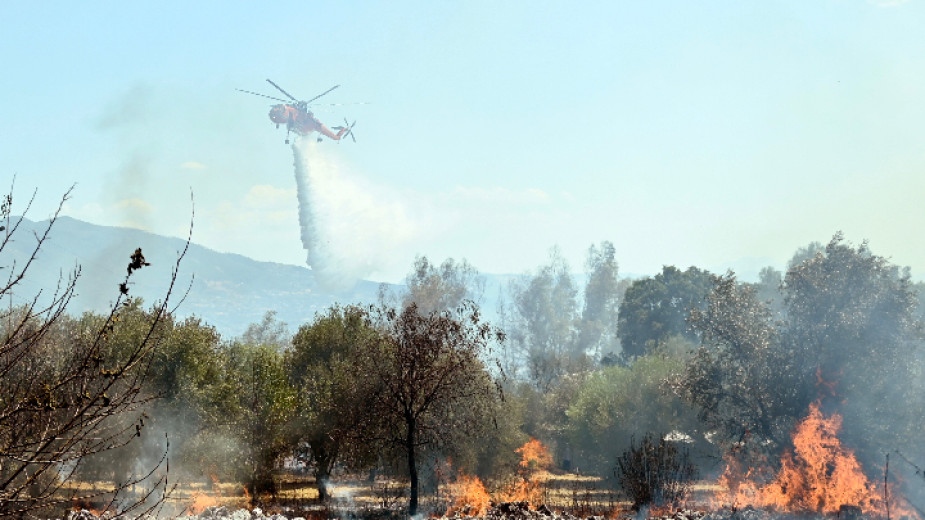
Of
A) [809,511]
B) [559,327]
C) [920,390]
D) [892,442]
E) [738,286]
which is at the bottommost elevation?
[809,511]

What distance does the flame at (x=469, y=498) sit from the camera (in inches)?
1363

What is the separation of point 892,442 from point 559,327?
109062 mm

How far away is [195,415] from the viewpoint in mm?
42469

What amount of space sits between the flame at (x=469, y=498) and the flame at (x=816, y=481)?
11.0 meters

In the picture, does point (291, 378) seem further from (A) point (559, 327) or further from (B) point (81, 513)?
(A) point (559, 327)

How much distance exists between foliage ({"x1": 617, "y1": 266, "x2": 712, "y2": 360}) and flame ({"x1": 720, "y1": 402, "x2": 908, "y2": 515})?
56379 millimetres

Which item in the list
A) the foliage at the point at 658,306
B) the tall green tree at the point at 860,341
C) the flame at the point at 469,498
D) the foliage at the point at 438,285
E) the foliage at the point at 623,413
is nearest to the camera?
the flame at the point at 469,498

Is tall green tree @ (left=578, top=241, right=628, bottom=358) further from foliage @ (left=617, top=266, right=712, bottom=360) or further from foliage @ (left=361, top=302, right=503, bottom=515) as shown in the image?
foliage @ (left=361, top=302, right=503, bottom=515)

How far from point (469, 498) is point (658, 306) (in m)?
64.9

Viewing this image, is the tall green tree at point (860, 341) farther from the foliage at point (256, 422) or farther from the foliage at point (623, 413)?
the foliage at point (256, 422)

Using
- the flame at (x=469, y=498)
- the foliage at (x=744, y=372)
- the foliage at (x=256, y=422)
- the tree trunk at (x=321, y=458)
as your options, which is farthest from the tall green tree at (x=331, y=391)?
the foliage at (x=744, y=372)

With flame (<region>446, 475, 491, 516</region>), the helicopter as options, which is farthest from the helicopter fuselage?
flame (<region>446, 475, 491, 516</region>)

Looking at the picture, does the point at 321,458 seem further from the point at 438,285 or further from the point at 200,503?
the point at 438,285

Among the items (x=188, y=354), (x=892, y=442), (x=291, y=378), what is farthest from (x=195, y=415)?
(x=892, y=442)
